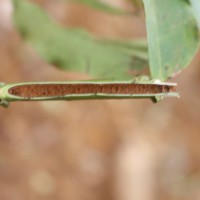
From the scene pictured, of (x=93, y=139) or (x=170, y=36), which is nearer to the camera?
(x=170, y=36)

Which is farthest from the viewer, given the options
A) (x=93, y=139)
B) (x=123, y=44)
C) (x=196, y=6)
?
(x=93, y=139)

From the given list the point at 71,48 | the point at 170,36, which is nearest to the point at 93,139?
the point at 71,48

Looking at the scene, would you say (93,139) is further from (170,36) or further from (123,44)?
→ (170,36)

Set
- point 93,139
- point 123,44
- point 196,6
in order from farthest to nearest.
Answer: point 93,139 < point 123,44 < point 196,6

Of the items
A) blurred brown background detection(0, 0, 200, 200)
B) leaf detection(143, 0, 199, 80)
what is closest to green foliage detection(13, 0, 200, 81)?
leaf detection(143, 0, 199, 80)

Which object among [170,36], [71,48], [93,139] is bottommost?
[170,36]

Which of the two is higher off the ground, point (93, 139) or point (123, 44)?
point (93, 139)
